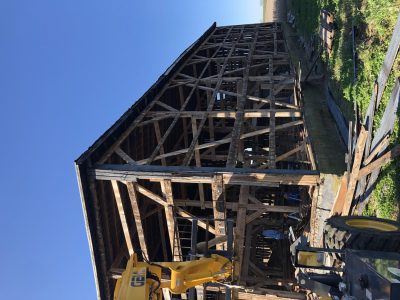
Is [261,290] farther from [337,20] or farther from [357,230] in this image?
[337,20]

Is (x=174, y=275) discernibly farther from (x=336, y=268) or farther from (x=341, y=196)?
(x=341, y=196)

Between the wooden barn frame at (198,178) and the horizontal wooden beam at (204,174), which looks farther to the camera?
the wooden barn frame at (198,178)

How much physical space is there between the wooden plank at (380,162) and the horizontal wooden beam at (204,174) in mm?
1035

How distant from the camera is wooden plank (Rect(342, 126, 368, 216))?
674cm

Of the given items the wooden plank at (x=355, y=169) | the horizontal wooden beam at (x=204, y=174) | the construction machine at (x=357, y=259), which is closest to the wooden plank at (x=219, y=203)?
the horizontal wooden beam at (x=204, y=174)

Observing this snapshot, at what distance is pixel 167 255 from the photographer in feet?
41.3

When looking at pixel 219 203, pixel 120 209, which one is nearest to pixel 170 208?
pixel 219 203

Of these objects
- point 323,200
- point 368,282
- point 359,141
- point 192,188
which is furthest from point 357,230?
point 192,188

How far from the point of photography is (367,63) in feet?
26.8

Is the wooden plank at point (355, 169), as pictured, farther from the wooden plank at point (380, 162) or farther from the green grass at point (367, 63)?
the green grass at point (367, 63)

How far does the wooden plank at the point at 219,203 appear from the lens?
800 cm

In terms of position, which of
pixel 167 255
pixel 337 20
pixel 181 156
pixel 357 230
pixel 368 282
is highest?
pixel 337 20

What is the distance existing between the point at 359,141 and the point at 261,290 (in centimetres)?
503

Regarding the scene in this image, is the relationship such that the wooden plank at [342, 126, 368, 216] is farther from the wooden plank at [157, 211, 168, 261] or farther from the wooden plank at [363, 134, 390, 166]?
the wooden plank at [157, 211, 168, 261]
